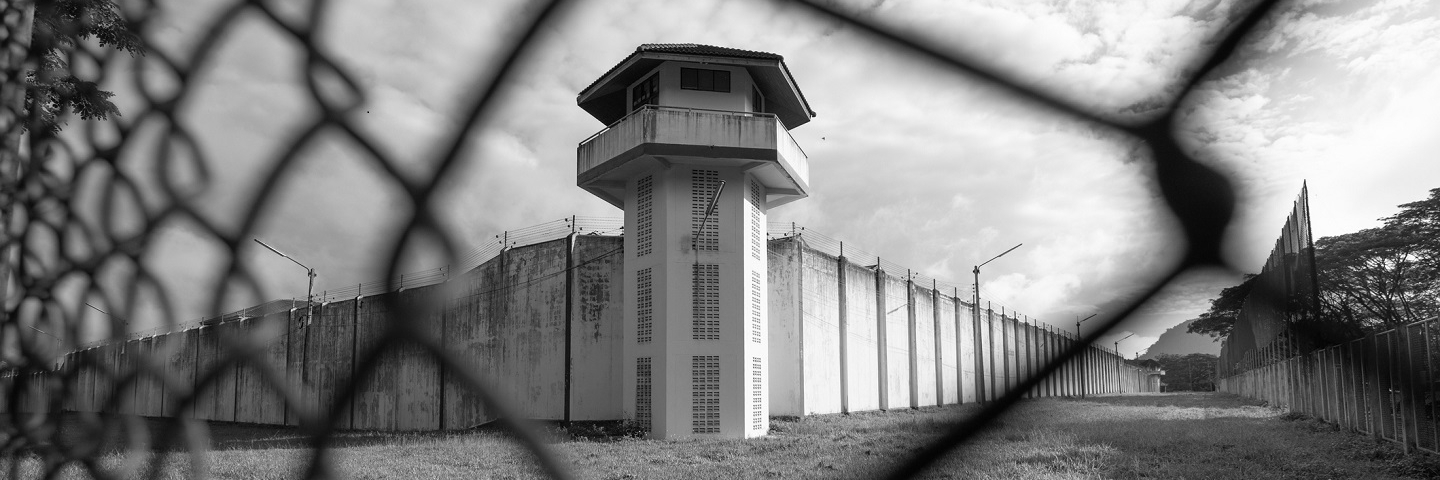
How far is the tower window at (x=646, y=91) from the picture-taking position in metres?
15.8

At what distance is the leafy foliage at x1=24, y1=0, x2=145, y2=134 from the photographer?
1.13m

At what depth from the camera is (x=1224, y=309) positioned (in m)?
0.81

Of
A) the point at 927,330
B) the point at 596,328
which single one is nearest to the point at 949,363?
the point at 927,330

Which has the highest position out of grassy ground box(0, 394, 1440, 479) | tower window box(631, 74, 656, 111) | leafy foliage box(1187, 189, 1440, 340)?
tower window box(631, 74, 656, 111)

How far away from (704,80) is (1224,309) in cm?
1550

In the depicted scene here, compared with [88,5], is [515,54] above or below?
below

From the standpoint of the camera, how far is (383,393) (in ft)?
64.5

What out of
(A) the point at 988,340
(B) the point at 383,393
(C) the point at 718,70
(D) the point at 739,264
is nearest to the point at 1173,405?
(D) the point at 739,264

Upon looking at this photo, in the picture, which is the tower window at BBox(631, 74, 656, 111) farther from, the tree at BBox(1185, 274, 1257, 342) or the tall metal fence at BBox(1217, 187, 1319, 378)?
the tree at BBox(1185, 274, 1257, 342)

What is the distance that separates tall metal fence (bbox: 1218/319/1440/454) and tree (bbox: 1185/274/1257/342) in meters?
4.43

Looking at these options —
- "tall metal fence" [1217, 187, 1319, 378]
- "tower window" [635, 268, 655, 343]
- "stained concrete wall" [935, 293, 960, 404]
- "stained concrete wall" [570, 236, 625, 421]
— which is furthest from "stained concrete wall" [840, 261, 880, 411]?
"stained concrete wall" [935, 293, 960, 404]

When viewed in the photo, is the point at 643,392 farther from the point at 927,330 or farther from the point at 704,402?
the point at 927,330

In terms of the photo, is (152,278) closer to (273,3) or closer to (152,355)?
(152,355)

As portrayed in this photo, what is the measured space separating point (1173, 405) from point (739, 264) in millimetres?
8759
